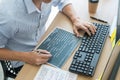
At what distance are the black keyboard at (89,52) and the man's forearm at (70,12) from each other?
14 cm

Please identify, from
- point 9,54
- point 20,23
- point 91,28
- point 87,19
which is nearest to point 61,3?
point 87,19

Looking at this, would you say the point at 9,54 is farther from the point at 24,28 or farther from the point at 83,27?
the point at 83,27

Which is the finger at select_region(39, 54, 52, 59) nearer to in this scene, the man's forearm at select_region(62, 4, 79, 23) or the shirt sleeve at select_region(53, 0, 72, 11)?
the man's forearm at select_region(62, 4, 79, 23)

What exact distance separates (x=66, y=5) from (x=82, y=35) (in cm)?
30

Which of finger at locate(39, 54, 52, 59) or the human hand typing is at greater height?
the human hand typing

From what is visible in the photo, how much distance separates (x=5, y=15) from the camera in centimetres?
101

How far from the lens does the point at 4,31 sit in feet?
3.40

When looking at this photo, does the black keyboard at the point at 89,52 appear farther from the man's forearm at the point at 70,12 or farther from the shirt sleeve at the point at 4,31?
the shirt sleeve at the point at 4,31

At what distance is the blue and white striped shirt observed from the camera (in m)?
1.02

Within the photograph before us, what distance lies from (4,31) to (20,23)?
3.5 inches

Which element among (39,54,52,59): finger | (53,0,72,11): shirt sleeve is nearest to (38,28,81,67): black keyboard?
(39,54,52,59): finger

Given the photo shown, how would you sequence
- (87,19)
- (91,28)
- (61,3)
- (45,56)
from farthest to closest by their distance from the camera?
1. (61,3)
2. (87,19)
3. (91,28)
4. (45,56)

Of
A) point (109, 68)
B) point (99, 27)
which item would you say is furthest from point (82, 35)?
point (109, 68)

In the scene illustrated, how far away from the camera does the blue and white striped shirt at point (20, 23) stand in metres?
1.02
